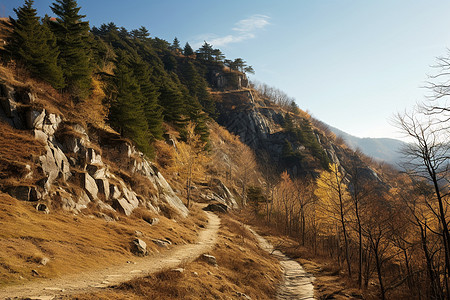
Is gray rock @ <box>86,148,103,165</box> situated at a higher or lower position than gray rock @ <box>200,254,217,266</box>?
higher

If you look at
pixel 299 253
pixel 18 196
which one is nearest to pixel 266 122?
pixel 299 253

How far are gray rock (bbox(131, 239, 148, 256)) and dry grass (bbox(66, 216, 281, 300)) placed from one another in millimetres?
3132

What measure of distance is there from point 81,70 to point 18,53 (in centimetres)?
551

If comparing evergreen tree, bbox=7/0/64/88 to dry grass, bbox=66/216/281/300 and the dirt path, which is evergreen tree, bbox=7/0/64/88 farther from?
dry grass, bbox=66/216/281/300

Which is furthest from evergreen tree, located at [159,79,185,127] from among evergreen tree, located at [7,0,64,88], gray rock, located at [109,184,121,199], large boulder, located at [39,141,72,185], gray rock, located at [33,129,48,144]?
large boulder, located at [39,141,72,185]

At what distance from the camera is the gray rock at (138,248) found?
12695 millimetres

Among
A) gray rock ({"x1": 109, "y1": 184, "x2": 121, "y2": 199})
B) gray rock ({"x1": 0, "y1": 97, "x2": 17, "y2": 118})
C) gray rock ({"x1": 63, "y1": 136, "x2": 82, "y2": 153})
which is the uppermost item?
gray rock ({"x1": 0, "y1": 97, "x2": 17, "y2": 118})

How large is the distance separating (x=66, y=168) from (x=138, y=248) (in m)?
8.44

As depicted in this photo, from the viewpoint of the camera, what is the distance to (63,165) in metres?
16.0

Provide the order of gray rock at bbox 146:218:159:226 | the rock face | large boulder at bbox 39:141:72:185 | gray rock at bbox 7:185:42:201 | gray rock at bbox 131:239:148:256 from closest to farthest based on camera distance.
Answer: gray rock at bbox 7:185:42:201, gray rock at bbox 131:239:148:256, the rock face, large boulder at bbox 39:141:72:185, gray rock at bbox 146:218:159:226

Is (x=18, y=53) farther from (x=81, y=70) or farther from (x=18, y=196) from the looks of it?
(x=18, y=196)

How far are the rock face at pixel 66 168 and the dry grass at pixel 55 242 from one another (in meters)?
1.38

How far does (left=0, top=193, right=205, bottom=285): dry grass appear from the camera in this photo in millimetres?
7488

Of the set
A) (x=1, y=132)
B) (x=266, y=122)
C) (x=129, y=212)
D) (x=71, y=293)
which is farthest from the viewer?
(x=266, y=122)
